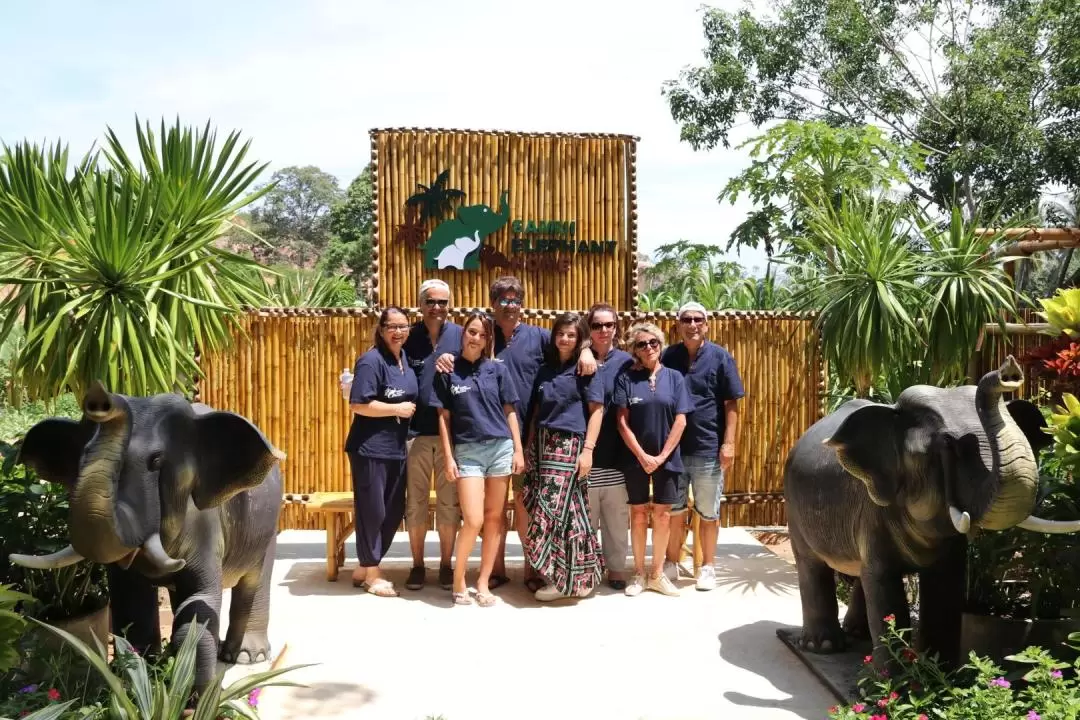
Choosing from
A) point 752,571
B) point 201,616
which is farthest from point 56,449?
point 752,571

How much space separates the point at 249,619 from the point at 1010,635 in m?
3.39

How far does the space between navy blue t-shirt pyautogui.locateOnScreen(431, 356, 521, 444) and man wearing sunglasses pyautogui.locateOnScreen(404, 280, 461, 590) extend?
0.70 ft

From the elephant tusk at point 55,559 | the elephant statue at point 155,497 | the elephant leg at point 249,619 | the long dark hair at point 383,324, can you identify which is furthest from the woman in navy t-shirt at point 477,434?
the elephant tusk at point 55,559

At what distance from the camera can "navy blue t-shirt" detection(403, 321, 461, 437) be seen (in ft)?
20.9

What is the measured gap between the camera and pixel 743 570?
7.04 metres

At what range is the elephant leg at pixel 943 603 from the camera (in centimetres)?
425

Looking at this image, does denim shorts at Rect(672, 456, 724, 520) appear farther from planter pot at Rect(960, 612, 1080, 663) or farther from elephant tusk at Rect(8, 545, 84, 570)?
elephant tusk at Rect(8, 545, 84, 570)

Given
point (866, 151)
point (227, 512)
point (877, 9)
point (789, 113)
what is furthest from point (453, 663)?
point (877, 9)

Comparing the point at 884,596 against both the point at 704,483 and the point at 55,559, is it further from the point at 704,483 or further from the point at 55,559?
the point at 55,559

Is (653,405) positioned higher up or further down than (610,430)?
higher up

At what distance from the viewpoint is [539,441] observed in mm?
6348

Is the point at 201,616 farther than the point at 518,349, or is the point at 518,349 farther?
the point at 518,349

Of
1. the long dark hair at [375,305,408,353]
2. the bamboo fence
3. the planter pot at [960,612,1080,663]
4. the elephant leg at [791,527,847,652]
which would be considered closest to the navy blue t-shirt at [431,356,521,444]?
the long dark hair at [375,305,408,353]

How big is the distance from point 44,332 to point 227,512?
1.74m
